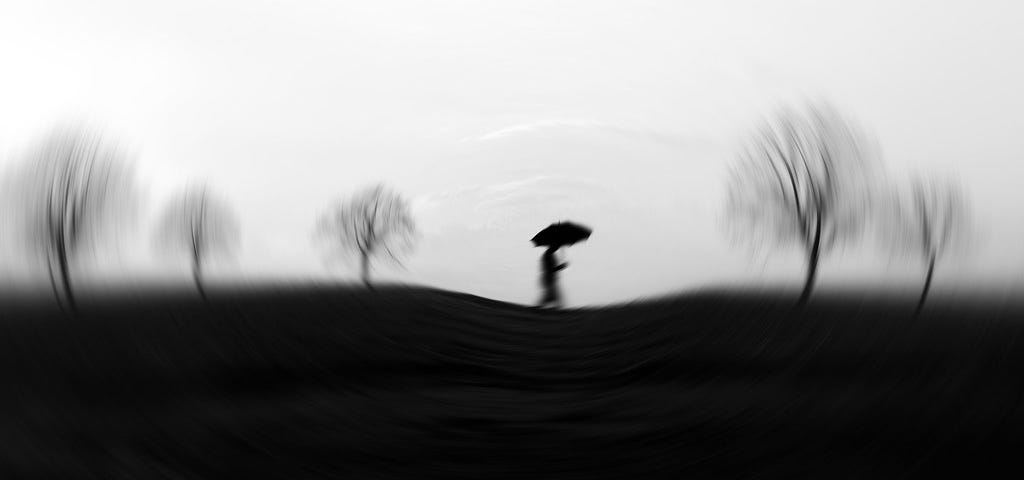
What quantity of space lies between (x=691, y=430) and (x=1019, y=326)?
107 centimetres

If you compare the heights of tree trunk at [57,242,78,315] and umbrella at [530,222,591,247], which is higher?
umbrella at [530,222,591,247]

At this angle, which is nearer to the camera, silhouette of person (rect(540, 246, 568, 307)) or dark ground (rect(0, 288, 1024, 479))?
dark ground (rect(0, 288, 1024, 479))

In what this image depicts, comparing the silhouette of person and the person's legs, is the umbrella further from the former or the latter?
the person's legs

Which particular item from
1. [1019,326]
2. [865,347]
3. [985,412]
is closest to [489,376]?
[865,347]

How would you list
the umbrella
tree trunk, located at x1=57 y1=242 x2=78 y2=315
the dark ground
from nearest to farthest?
the dark ground, tree trunk, located at x1=57 y1=242 x2=78 y2=315, the umbrella

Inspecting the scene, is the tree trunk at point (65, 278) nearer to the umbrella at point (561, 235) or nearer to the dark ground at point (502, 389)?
the dark ground at point (502, 389)

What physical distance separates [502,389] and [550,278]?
0.77 metres

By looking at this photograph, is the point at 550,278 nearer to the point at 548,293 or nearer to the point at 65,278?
the point at 548,293

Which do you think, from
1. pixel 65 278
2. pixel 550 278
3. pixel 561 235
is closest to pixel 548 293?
pixel 550 278

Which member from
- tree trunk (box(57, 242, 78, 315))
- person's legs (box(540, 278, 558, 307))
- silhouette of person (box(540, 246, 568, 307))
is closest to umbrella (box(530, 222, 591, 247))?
silhouette of person (box(540, 246, 568, 307))

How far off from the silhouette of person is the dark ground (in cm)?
8

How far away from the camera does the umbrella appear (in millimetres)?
2320

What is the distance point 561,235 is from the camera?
2375mm

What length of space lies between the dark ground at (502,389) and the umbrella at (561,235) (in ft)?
0.76
